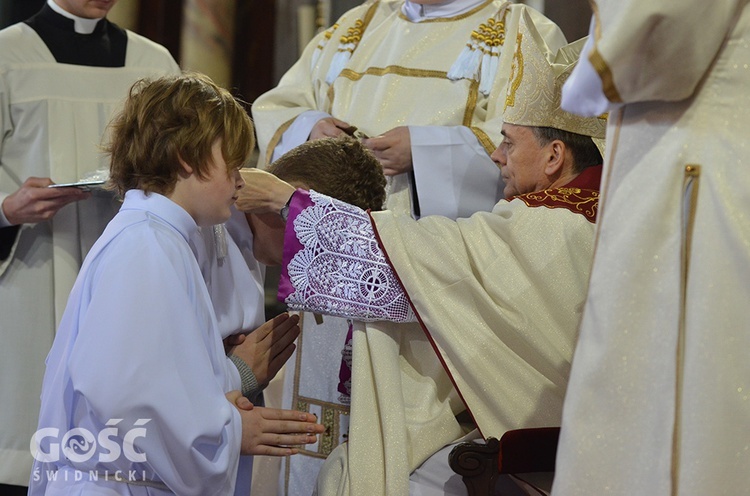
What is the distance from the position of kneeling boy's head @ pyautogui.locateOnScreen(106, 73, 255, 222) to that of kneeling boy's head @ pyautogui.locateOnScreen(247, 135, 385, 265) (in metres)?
0.65

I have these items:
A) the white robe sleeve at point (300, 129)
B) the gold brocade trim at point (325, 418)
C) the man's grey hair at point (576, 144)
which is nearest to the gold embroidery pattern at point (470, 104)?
the white robe sleeve at point (300, 129)

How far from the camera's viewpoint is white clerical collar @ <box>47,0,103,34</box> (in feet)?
13.1

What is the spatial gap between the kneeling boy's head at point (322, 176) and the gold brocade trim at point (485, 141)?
85 cm

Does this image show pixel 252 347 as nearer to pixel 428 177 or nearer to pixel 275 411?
pixel 275 411

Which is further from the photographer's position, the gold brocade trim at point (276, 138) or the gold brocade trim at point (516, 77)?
the gold brocade trim at point (276, 138)

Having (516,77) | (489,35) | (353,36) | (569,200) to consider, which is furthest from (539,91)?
(353,36)

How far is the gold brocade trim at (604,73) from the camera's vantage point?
1902 mm

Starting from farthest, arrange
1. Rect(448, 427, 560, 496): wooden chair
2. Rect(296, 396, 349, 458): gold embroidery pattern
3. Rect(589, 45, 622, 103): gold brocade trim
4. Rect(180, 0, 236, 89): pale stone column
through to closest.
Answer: Rect(180, 0, 236, 89): pale stone column < Rect(296, 396, 349, 458): gold embroidery pattern < Rect(448, 427, 560, 496): wooden chair < Rect(589, 45, 622, 103): gold brocade trim

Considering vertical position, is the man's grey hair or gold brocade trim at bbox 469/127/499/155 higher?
the man's grey hair

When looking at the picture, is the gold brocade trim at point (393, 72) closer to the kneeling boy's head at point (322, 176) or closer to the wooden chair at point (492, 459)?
the kneeling boy's head at point (322, 176)

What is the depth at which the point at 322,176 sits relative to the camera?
3.06 metres

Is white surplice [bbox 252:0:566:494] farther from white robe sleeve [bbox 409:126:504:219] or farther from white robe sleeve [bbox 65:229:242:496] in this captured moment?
white robe sleeve [bbox 65:229:242:496]

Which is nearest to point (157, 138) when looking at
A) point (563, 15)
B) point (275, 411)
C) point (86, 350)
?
point (86, 350)

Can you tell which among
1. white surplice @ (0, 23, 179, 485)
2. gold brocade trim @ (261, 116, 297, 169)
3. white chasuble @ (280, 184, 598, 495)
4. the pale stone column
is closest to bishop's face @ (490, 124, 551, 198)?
white chasuble @ (280, 184, 598, 495)
